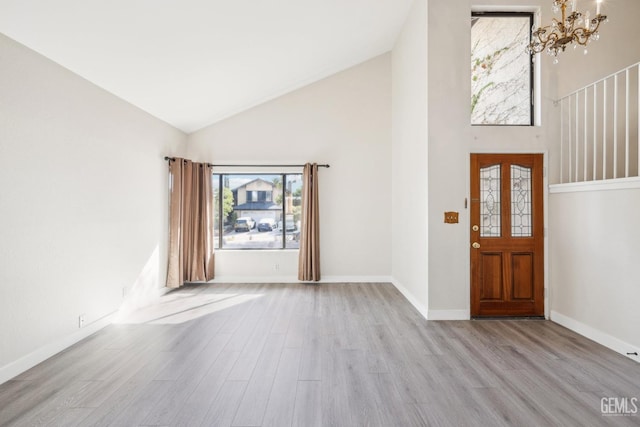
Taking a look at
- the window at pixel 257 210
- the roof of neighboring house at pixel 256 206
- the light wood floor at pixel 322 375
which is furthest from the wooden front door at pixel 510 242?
the roof of neighboring house at pixel 256 206

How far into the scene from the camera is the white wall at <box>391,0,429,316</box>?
424cm

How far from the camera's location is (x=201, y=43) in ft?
11.8

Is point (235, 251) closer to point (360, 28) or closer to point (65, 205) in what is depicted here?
point (65, 205)

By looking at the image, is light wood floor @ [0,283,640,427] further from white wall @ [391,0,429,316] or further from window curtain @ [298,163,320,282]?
window curtain @ [298,163,320,282]

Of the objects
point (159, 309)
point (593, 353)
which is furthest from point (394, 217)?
point (159, 309)

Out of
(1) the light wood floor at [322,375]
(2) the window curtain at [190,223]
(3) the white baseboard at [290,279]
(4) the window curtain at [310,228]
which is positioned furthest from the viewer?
(3) the white baseboard at [290,279]

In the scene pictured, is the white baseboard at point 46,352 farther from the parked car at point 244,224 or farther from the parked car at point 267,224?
the parked car at point 267,224

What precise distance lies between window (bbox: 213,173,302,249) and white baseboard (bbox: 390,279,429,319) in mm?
1983

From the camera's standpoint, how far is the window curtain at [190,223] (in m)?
5.45

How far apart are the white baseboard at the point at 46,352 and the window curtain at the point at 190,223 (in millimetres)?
1742

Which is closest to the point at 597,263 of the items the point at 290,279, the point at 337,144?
the point at 337,144

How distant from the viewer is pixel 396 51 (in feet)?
18.7

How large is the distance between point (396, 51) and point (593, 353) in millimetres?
5116

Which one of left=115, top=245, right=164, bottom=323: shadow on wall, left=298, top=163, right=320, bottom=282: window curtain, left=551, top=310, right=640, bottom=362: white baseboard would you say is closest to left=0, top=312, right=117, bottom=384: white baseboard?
left=115, top=245, right=164, bottom=323: shadow on wall
